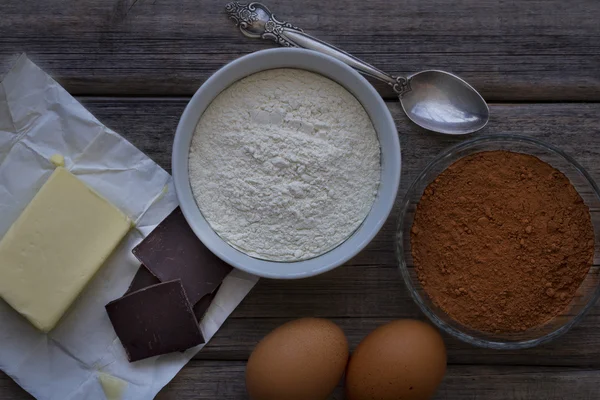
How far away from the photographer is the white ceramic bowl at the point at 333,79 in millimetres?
1168

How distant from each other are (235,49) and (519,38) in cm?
63

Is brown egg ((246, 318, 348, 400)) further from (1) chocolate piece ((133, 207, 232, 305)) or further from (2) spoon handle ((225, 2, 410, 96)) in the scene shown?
(2) spoon handle ((225, 2, 410, 96))

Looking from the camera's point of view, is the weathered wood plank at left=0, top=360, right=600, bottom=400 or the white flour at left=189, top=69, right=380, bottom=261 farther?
the weathered wood plank at left=0, top=360, right=600, bottom=400

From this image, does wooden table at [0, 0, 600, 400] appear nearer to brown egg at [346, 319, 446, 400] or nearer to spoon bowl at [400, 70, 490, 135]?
spoon bowl at [400, 70, 490, 135]

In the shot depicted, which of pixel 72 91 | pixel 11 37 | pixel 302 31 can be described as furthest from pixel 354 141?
pixel 11 37

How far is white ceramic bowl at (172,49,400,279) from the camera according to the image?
3.83 ft

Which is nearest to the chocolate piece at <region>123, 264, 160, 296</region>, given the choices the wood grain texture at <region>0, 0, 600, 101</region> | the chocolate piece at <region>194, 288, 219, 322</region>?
the chocolate piece at <region>194, 288, 219, 322</region>

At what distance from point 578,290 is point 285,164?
663mm

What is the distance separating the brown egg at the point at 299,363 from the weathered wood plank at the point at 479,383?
0.46ft

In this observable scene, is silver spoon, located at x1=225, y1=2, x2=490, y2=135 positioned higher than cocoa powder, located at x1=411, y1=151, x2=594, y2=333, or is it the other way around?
silver spoon, located at x1=225, y1=2, x2=490, y2=135

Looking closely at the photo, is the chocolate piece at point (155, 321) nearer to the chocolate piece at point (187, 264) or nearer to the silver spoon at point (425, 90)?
the chocolate piece at point (187, 264)

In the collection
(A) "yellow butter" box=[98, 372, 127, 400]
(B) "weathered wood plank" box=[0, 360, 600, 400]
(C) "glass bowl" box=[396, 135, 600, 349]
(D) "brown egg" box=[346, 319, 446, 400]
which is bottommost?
(A) "yellow butter" box=[98, 372, 127, 400]

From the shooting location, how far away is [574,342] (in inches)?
50.4

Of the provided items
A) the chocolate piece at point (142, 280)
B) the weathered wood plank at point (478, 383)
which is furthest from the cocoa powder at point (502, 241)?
the chocolate piece at point (142, 280)
